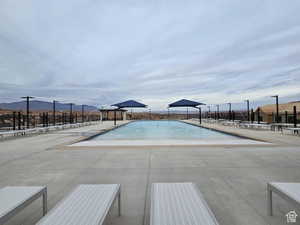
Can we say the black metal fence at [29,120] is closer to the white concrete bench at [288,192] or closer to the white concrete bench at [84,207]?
the white concrete bench at [84,207]

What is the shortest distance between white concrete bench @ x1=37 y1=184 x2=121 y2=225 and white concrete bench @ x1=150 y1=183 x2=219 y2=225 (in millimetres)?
455

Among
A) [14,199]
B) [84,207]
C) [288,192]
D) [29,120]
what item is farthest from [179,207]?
[29,120]

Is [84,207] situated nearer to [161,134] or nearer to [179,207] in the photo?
[179,207]

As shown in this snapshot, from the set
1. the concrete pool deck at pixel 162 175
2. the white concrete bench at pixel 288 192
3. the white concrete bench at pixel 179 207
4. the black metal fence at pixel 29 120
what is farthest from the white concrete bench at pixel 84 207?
the black metal fence at pixel 29 120

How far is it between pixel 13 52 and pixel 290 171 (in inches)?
663

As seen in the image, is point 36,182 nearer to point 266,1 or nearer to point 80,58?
point 266,1

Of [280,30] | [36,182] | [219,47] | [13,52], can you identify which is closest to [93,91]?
[13,52]

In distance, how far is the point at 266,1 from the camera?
7.46 metres

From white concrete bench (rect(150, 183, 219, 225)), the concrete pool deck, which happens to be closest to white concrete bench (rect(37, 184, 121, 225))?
the concrete pool deck

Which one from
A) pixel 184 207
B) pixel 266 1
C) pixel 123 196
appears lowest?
pixel 123 196

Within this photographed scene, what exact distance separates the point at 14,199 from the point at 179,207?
5.45 ft

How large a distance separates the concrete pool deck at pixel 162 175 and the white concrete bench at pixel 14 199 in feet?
1.03

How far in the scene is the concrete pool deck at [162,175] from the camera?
2191mm

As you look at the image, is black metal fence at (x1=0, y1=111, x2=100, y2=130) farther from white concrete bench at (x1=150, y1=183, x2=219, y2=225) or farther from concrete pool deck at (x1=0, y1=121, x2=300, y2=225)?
white concrete bench at (x1=150, y1=183, x2=219, y2=225)
